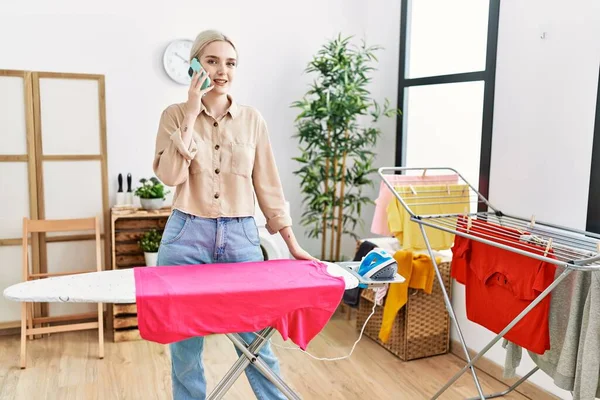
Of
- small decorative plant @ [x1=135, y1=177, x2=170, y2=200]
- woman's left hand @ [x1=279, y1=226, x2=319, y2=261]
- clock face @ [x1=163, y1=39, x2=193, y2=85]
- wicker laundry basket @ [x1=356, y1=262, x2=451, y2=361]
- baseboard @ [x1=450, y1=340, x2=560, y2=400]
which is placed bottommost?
baseboard @ [x1=450, y1=340, x2=560, y2=400]

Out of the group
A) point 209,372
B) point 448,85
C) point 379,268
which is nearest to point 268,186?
point 379,268

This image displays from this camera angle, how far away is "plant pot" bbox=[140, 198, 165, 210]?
3488 millimetres

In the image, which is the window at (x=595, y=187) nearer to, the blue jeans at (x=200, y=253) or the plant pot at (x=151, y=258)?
the blue jeans at (x=200, y=253)

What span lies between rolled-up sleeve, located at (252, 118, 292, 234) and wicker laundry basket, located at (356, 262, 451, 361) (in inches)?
49.1

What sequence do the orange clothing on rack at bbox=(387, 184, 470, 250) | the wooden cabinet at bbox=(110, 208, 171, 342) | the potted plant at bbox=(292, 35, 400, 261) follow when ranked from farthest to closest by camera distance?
the potted plant at bbox=(292, 35, 400, 261), the wooden cabinet at bbox=(110, 208, 171, 342), the orange clothing on rack at bbox=(387, 184, 470, 250)

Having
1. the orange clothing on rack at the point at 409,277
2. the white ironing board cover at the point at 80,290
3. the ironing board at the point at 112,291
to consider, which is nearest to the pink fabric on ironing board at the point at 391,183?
the orange clothing on rack at the point at 409,277

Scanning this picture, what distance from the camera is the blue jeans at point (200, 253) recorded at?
202 centimetres

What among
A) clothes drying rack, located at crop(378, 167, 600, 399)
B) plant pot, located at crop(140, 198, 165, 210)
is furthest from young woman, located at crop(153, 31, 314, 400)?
plant pot, located at crop(140, 198, 165, 210)

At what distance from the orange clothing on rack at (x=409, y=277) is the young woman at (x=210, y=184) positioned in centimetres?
116

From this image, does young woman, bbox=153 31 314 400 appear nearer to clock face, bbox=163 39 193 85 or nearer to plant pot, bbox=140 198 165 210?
plant pot, bbox=140 198 165 210

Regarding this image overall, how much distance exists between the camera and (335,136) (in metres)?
3.77

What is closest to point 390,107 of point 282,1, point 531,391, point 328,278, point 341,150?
point 341,150

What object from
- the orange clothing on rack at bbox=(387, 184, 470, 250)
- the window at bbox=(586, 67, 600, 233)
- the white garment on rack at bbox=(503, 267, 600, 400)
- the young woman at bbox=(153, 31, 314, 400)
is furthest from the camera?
the orange clothing on rack at bbox=(387, 184, 470, 250)

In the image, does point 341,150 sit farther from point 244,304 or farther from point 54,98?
point 244,304
